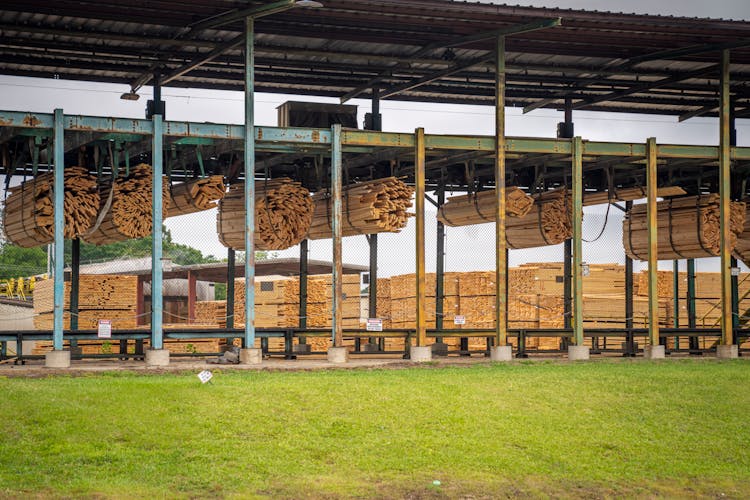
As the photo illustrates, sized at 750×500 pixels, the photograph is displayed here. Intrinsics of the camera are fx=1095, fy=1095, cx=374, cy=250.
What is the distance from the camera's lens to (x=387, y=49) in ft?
89.3

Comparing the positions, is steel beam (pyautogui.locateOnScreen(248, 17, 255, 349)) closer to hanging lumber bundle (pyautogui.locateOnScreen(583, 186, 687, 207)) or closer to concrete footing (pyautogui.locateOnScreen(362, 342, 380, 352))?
concrete footing (pyautogui.locateOnScreen(362, 342, 380, 352))

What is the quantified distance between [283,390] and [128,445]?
4.18 meters

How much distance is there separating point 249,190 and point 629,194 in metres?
11.8

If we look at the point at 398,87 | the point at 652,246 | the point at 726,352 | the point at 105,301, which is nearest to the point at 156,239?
the point at 105,301

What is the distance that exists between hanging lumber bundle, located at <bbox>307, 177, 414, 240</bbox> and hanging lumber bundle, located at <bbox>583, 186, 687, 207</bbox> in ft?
20.6

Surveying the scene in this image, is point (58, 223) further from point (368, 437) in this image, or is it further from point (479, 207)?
point (479, 207)

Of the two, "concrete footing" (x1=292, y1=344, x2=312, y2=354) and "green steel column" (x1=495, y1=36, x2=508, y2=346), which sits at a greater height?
"green steel column" (x1=495, y1=36, x2=508, y2=346)

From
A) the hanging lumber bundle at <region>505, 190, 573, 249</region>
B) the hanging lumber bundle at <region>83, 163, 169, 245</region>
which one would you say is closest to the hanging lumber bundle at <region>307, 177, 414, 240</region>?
the hanging lumber bundle at <region>83, 163, 169, 245</region>

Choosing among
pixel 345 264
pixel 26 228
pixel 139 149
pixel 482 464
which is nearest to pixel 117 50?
pixel 139 149

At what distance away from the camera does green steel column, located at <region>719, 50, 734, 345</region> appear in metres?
27.8

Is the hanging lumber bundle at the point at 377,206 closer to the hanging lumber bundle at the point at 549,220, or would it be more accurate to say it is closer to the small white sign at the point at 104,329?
the hanging lumber bundle at the point at 549,220

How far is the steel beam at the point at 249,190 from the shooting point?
23402 millimetres

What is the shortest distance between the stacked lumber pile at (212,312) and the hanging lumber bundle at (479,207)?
7.15 meters

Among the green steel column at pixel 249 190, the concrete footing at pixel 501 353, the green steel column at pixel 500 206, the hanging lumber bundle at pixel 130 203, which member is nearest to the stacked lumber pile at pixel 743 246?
the green steel column at pixel 500 206
